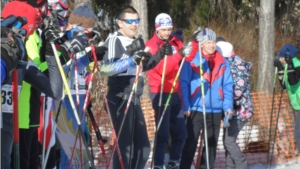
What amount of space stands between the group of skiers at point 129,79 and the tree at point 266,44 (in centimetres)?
560

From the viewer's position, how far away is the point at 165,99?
671 centimetres

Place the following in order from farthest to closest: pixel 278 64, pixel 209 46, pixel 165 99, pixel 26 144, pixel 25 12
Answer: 1. pixel 278 64
2. pixel 209 46
3. pixel 165 99
4. pixel 26 144
5. pixel 25 12

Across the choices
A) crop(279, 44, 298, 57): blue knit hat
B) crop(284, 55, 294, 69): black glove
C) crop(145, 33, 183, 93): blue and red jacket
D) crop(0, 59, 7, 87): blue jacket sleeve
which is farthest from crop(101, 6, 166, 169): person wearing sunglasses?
crop(279, 44, 298, 57): blue knit hat

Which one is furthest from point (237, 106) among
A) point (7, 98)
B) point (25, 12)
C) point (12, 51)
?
point (12, 51)

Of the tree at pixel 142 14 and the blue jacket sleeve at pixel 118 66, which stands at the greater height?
the tree at pixel 142 14

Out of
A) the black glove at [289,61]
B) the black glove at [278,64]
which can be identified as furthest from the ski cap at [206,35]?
the black glove at [289,61]

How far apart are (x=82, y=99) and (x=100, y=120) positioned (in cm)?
349

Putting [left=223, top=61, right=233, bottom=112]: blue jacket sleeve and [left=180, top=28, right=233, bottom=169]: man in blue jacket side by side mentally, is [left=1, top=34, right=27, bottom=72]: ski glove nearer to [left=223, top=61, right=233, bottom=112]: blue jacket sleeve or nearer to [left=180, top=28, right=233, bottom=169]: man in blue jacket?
[left=180, top=28, right=233, bottom=169]: man in blue jacket

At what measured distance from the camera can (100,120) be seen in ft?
31.1

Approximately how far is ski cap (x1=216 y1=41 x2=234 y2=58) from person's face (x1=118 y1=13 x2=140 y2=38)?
1993mm

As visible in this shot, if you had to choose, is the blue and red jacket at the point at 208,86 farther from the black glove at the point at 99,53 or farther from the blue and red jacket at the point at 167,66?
the black glove at the point at 99,53

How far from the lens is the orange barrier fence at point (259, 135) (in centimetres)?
901

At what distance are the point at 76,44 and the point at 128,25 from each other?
1118mm

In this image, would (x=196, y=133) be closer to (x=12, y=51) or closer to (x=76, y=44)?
(x=76, y=44)
